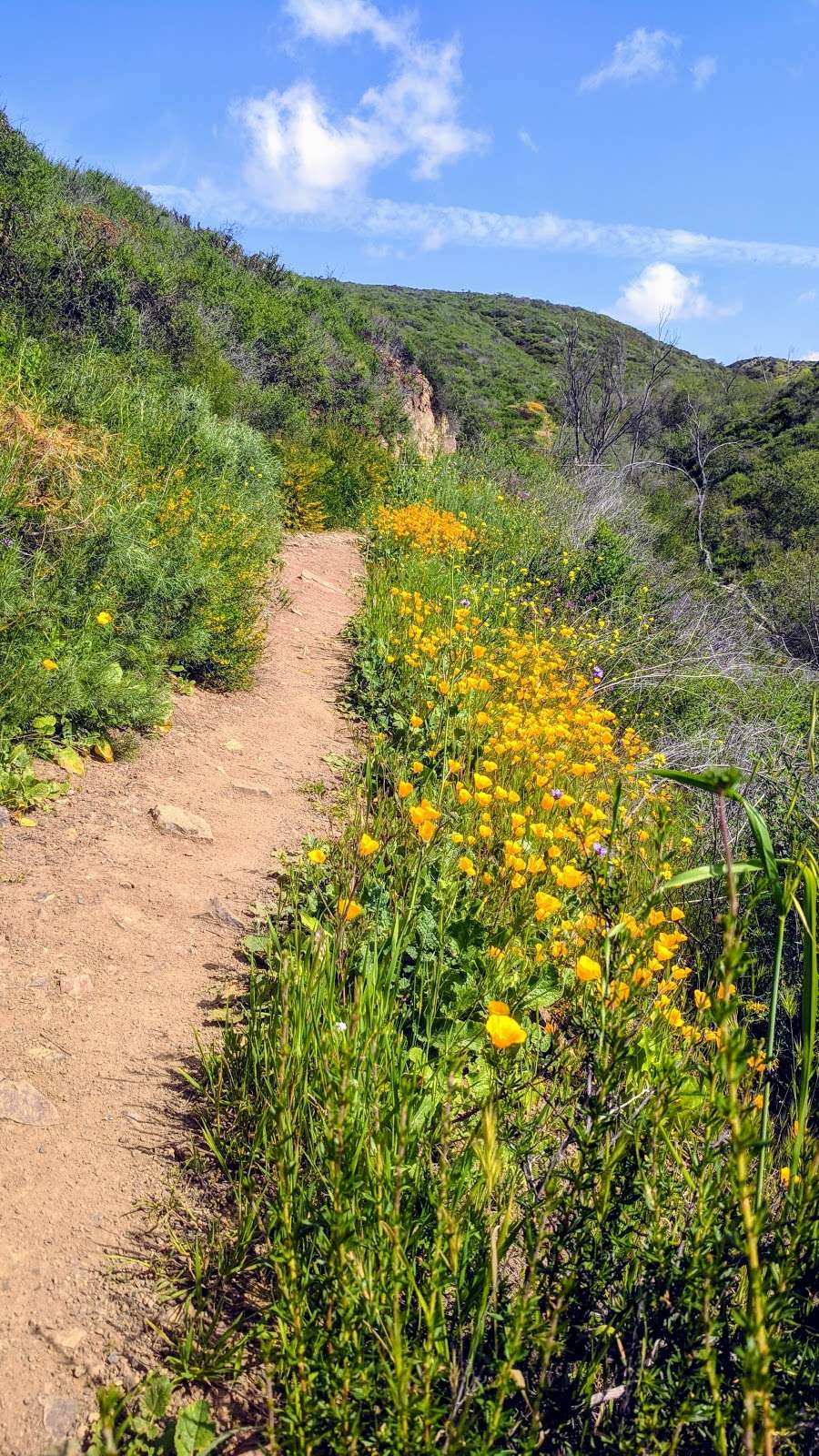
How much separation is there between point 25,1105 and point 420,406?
23575mm

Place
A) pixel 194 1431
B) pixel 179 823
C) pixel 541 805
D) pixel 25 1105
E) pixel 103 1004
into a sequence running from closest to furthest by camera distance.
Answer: pixel 194 1431
pixel 25 1105
pixel 103 1004
pixel 179 823
pixel 541 805

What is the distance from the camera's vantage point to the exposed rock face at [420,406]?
21359 millimetres

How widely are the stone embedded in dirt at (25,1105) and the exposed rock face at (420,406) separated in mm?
19443

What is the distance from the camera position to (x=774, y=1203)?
2219 mm

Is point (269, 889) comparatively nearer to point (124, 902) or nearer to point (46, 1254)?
point (124, 902)

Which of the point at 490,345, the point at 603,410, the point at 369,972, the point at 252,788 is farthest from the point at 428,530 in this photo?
the point at 490,345

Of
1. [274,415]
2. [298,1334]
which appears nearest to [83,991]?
[298,1334]

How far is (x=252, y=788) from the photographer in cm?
421

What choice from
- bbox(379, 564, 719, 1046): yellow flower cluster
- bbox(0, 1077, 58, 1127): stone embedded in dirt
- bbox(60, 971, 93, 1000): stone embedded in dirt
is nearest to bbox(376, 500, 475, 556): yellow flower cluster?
bbox(379, 564, 719, 1046): yellow flower cluster

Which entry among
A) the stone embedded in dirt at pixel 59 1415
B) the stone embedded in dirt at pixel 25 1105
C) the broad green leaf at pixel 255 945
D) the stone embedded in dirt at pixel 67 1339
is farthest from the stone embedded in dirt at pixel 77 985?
the stone embedded in dirt at pixel 59 1415

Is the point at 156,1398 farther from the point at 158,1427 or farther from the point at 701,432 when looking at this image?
the point at 701,432

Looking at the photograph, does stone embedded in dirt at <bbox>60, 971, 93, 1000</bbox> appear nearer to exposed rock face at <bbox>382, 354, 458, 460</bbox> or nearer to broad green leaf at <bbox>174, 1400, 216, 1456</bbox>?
broad green leaf at <bbox>174, 1400, 216, 1456</bbox>

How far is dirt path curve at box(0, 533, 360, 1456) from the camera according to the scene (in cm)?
157

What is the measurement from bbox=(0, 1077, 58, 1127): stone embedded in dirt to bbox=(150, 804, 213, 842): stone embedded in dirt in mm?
1531
